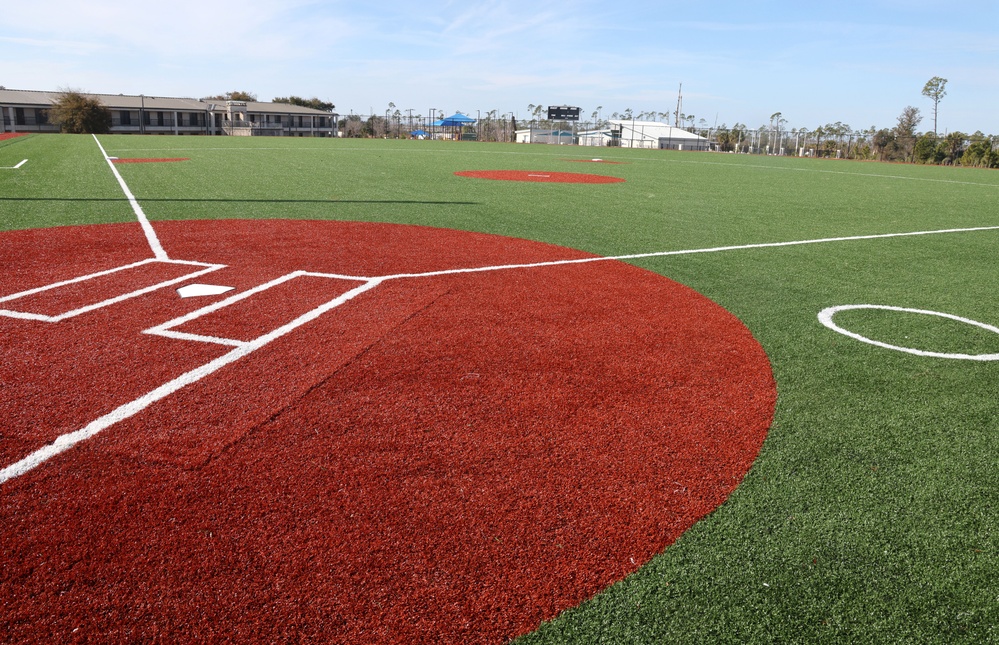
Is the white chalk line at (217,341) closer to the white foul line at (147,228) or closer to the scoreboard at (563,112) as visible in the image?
the white foul line at (147,228)

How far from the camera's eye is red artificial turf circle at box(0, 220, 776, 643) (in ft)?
6.86

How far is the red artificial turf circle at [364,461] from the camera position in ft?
6.86

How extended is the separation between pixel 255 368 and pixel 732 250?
594cm

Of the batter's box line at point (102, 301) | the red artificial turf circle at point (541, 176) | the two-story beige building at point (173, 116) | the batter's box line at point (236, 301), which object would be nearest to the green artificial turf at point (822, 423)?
the batter's box line at point (236, 301)

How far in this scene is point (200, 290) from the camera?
5.32 m

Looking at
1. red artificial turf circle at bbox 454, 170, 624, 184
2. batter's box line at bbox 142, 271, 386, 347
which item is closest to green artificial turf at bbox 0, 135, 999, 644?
batter's box line at bbox 142, 271, 386, 347

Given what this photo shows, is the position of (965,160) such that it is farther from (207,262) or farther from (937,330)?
(207,262)

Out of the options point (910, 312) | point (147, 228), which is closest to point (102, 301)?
point (147, 228)

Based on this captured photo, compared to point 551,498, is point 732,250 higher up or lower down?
higher up

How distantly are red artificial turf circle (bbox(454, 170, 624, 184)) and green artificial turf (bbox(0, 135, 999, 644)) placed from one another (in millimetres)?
5257

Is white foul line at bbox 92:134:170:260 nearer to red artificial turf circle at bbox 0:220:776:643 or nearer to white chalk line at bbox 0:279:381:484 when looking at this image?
red artificial turf circle at bbox 0:220:776:643

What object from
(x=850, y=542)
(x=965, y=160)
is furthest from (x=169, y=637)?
(x=965, y=160)

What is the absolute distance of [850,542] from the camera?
7.90 feet

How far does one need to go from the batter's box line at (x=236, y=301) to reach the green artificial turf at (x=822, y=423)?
298 cm
